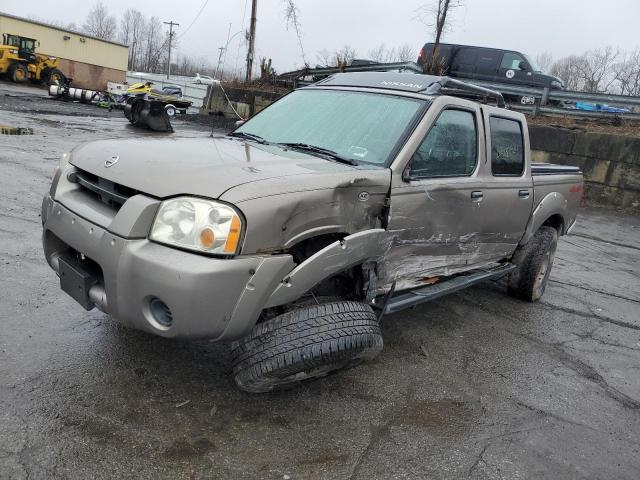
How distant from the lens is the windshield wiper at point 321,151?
3289 millimetres

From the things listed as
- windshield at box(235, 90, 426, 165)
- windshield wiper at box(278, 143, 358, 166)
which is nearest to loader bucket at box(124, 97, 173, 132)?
windshield at box(235, 90, 426, 165)

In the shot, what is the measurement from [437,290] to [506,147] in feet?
5.14

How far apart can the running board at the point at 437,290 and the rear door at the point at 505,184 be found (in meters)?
0.16

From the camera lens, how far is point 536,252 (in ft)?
17.3

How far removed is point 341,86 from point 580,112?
492 inches

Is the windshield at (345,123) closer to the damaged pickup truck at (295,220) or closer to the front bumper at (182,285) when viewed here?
the damaged pickup truck at (295,220)

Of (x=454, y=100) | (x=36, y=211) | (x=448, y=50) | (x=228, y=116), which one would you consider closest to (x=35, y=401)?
(x=454, y=100)

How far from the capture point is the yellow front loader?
33.9 m

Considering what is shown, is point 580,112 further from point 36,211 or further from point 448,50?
Result: point 36,211

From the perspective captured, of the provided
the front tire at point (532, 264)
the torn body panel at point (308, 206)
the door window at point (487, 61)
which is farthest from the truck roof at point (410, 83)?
the door window at point (487, 61)

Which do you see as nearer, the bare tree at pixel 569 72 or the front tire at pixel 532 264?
the front tire at pixel 532 264

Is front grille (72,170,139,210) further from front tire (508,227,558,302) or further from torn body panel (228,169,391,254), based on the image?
front tire (508,227,558,302)

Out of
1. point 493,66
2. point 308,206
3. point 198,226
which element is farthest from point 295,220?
point 493,66

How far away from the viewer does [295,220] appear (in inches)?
104
